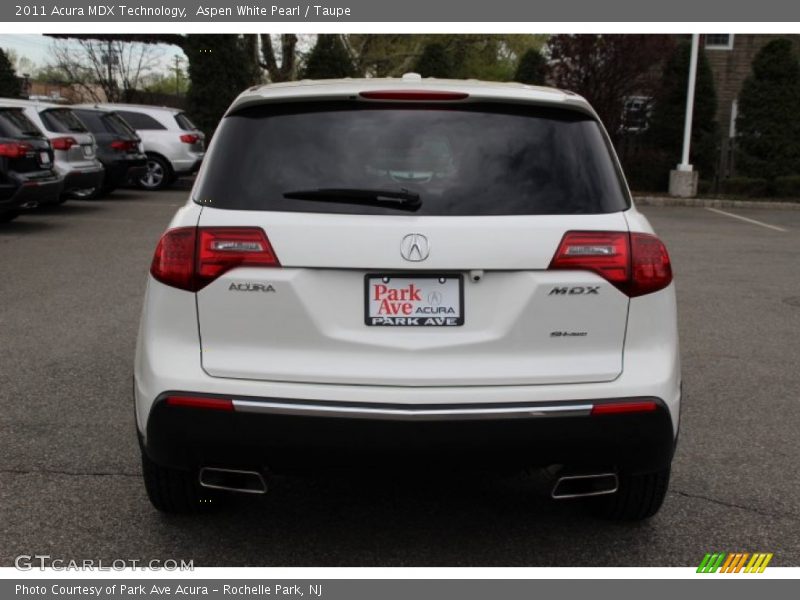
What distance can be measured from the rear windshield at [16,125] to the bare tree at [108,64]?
71.7ft

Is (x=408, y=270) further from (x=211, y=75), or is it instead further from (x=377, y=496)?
(x=211, y=75)

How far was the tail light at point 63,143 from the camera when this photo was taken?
50.9 feet

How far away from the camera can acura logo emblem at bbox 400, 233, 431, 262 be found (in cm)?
325

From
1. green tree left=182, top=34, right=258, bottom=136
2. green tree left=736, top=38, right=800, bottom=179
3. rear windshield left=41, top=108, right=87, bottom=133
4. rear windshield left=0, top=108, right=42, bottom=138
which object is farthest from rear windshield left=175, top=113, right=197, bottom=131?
green tree left=736, top=38, right=800, bottom=179

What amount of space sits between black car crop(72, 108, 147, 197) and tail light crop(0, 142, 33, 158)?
16.9 feet

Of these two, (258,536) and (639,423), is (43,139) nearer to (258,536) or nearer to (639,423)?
(258,536)

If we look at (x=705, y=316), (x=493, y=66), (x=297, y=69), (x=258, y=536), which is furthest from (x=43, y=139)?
(x=493, y=66)

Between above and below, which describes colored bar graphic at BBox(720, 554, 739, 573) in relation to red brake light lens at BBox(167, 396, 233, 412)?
below

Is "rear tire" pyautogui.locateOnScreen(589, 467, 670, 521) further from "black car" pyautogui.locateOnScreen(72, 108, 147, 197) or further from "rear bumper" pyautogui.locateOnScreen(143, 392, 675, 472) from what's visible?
"black car" pyautogui.locateOnScreen(72, 108, 147, 197)

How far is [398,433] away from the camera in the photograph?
10.5 ft

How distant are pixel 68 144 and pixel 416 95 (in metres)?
13.4

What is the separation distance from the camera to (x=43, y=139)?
45.4ft

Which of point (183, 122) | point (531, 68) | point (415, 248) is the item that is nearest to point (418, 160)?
point (415, 248)

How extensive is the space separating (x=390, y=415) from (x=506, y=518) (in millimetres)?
1116
